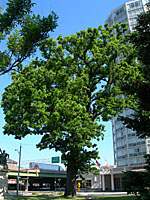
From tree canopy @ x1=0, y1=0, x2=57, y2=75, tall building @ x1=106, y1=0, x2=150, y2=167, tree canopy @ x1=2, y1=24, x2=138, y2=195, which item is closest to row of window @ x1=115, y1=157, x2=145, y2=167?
tall building @ x1=106, y1=0, x2=150, y2=167

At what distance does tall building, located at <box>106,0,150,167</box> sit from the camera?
60.9 m

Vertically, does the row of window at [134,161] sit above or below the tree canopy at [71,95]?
below

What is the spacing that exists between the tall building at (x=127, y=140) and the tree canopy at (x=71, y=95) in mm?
37477

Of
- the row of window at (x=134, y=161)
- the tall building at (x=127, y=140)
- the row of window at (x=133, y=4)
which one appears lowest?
the row of window at (x=134, y=161)

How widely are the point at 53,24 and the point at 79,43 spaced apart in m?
10.2

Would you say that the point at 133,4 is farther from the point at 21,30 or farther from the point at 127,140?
the point at 21,30

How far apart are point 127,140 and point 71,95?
49.8 metres

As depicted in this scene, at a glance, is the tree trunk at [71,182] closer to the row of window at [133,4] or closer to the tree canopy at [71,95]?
the tree canopy at [71,95]

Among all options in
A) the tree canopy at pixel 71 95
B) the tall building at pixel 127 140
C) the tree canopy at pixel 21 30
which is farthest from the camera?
the tall building at pixel 127 140

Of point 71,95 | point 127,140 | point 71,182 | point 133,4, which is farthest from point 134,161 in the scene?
point 133,4

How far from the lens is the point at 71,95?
1955cm

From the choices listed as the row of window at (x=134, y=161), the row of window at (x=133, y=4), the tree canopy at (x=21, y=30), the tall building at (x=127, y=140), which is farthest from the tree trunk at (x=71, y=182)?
the row of window at (x=133, y=4)

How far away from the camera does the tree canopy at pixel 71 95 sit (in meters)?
18.5

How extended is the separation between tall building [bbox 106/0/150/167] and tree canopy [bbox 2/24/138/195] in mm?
37477
